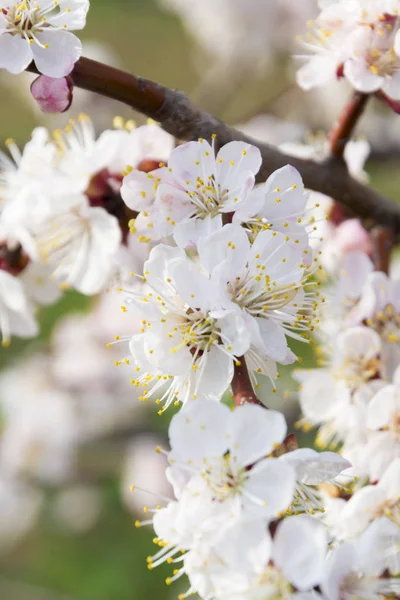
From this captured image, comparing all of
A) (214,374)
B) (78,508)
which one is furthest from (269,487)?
(78,508)

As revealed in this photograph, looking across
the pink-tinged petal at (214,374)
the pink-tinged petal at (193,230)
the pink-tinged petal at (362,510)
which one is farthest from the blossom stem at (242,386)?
the pink-tinged petal at (362,510)

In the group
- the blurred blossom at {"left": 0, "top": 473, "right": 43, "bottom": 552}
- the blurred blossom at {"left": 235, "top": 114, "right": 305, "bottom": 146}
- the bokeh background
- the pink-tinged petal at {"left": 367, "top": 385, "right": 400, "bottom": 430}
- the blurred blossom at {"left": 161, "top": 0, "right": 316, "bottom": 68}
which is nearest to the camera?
the pink-tinged petal at {"left": 367, "top": 385, "right": 400, "bottom": 430}

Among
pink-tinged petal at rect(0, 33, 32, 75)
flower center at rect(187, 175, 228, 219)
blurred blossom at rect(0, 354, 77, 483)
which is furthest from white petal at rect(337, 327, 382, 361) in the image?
blurred blossom at rect(0, 354, 77, 483)

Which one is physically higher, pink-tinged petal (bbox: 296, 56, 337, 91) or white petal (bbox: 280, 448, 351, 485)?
pink-tinged petal (bbox: 296, 56, 337, 91)

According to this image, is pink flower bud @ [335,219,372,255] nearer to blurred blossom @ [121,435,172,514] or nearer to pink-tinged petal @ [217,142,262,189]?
pink-tinged petal @ [217,142,262,189]

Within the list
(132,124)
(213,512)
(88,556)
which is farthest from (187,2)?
(213,512)

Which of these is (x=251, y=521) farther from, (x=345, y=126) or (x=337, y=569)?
(x=345, y=126)

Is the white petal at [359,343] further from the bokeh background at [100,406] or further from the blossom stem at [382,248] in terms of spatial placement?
the bokeh background at [100,406]
